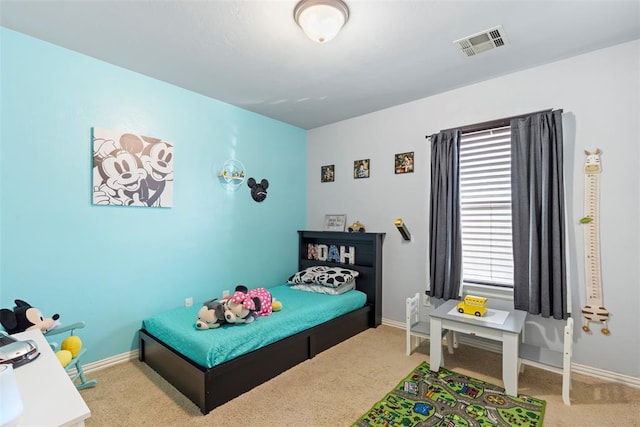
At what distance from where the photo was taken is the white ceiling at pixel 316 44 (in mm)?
1945

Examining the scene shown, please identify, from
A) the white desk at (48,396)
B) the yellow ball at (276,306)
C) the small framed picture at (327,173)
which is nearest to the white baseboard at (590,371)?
the yellow ball at (276,306)

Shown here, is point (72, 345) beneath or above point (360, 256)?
beneath

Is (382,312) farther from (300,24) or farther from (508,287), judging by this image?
(300,24)

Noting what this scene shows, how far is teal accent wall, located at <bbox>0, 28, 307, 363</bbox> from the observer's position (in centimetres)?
224

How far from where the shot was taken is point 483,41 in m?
2.30

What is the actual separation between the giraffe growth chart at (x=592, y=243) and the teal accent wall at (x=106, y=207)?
317cm

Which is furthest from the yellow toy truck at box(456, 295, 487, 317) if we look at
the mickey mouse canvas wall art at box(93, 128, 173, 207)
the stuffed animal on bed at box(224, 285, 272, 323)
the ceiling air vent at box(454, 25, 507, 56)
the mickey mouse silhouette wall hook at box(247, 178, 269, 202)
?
the mickey mouse canvas wall art at box(93, 128, 173, 207)

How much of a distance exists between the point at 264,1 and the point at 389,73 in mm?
1326

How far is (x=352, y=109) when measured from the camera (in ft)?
12.1

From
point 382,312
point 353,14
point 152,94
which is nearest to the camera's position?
point 353,14

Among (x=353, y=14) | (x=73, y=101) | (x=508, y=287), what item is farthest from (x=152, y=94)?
(x=508, y=287)

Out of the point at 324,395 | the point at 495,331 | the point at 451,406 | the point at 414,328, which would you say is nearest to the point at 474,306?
the point at 495,331

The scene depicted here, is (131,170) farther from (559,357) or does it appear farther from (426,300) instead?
(559,357)

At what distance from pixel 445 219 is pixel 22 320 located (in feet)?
11.1
